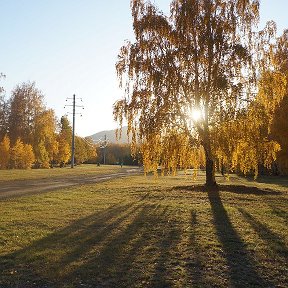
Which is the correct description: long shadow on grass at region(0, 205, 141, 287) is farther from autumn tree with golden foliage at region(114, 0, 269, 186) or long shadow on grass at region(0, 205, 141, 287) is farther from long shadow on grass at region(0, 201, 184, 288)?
autumn tree with golden foliage at region(114, 0, 269, 186)

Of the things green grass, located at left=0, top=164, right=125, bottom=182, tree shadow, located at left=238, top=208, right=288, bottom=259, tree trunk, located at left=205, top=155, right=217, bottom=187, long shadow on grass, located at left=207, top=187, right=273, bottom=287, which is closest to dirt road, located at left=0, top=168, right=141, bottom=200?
green grass, located at left=0, top=164, right=125, bottom=182

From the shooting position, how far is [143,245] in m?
8.73

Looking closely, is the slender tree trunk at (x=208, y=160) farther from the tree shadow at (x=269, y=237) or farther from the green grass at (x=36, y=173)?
the green grass at (x=36, y=173)

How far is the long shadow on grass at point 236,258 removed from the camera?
20.8 feet

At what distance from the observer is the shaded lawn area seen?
21.4 ft

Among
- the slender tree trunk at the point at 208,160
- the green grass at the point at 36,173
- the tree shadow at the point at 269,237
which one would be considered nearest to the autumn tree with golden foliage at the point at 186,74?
the slender tree trunk at the point at 208,160

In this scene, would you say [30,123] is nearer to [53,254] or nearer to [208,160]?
[208,160]

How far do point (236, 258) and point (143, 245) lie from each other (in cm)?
210

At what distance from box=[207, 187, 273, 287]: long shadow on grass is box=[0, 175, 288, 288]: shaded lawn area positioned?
2cm

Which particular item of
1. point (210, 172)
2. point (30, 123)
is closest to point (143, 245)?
point (210, 172)

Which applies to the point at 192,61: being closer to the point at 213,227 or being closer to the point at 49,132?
the point at 213,227

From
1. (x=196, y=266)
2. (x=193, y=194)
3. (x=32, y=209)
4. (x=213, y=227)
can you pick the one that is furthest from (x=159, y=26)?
(x=196, y=266)

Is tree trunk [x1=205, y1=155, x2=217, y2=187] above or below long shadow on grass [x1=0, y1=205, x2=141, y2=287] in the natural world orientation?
above

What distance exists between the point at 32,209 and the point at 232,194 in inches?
403
